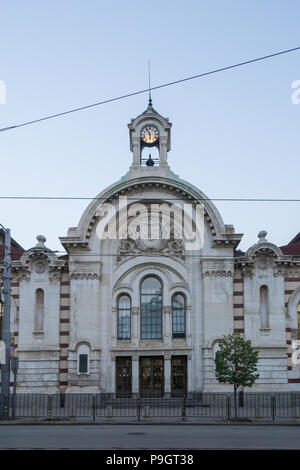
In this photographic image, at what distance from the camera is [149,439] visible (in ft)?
67.1

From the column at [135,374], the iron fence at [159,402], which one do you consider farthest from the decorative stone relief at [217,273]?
the iron fence at [159,402]

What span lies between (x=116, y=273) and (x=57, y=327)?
537cm

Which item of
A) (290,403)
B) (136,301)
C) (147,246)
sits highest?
(147,246)

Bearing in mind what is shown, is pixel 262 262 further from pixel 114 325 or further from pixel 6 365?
pixel 6 365

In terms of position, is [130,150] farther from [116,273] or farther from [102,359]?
[102,359]

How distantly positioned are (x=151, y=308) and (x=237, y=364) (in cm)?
1016

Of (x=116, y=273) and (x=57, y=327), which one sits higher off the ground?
(x=116, y=273)


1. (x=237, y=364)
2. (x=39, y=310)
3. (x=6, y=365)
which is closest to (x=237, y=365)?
(x=237, y=364)

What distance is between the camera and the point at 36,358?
136ft

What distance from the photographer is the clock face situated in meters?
44.3

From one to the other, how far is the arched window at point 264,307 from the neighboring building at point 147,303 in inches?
2.6

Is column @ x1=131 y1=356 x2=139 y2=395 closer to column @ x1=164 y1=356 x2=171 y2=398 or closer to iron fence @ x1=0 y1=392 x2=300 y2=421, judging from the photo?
iron fence @ x1=0 y1=392 x2=300 y2=421

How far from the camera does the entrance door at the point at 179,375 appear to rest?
41.5 meters
